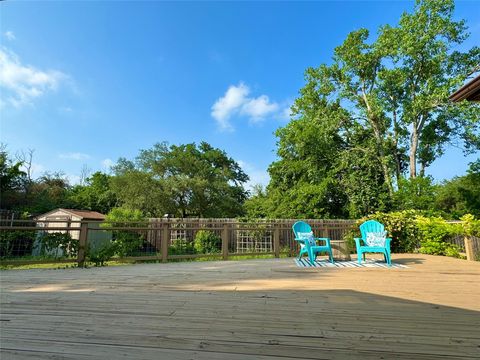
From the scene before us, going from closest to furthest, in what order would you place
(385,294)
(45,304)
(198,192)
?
(45,304) → (385,294) → (198,192)

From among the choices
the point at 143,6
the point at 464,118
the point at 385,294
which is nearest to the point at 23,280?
the point at 385,294

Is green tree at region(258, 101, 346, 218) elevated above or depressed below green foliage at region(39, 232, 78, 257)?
above


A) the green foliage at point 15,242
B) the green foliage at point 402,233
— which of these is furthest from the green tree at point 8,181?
the green foliage at point 402,233

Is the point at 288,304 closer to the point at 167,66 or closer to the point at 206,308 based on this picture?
the point at 206,308

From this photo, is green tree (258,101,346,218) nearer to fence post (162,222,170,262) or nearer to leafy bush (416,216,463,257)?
leafy bush (416,216,463,257)

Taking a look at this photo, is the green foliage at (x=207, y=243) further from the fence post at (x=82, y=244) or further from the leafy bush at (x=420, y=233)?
the leafy bush at (x=420, y=233)

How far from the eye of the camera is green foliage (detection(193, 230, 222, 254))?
6789 mm

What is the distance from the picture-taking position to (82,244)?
535cm

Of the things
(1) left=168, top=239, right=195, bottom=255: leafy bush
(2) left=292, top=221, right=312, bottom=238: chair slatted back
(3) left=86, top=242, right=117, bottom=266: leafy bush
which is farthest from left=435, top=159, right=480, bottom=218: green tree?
(3) left=86, top=242, right=117, bottom=266: leafy bush

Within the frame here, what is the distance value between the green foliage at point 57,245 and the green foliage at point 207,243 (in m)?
2.57

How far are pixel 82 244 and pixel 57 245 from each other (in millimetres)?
475

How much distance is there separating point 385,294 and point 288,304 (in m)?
1.15

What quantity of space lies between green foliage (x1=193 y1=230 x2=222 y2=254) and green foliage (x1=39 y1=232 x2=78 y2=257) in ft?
8.43

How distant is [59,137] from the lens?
13.3 metres
